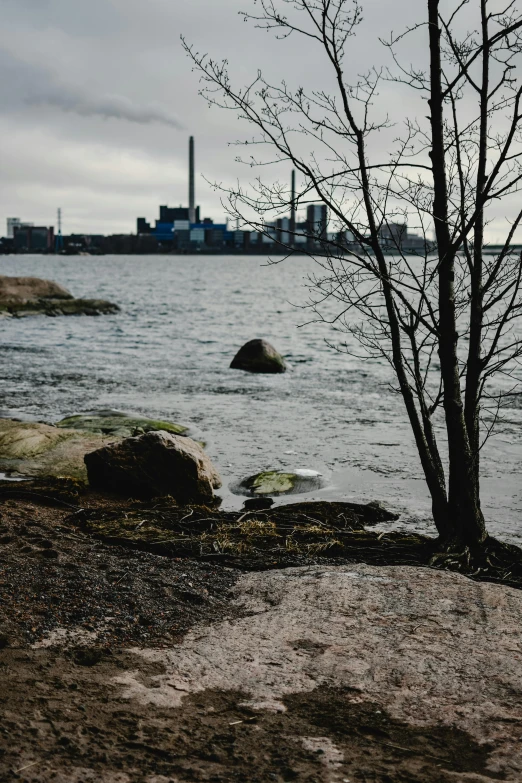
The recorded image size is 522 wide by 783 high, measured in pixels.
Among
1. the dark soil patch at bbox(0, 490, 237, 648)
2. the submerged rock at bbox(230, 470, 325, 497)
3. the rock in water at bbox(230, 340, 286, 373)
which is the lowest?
the submerged rock at bbox(230, 470, 325, 497)

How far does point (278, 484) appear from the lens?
843cm

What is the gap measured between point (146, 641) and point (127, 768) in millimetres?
1169

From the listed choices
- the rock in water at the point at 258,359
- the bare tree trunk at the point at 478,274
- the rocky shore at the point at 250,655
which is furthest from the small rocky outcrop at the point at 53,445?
the rock in water at the point at 258,359

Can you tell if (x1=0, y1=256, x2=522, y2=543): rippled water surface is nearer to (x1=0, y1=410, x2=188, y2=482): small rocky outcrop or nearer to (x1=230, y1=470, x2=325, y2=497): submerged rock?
(x1=230, y1=470, x2=325, y2=497): submerged rock

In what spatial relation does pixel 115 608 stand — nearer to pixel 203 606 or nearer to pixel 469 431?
pixel 203 606

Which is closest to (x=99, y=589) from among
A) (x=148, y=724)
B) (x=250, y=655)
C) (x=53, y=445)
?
(x=250, y=655)

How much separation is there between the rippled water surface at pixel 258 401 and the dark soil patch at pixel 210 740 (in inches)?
138

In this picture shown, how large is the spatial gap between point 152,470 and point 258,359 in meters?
10.7

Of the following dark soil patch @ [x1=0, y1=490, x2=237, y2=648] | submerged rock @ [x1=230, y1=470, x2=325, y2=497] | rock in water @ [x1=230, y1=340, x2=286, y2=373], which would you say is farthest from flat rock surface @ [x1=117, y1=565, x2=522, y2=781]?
rock in water @ [x1=230, y1=340, x2=286, y2=373]

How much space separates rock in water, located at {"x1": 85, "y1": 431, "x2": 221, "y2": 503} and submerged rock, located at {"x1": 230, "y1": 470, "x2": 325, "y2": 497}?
0.52 metres

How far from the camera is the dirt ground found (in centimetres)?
286

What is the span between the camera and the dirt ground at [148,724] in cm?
286

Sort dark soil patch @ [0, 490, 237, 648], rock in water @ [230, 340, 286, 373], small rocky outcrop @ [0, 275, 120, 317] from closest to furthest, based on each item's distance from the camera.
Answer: dark soil patch @ [0, 490, 237, 648]
rock in water @ [230, 340, 286, 373]
small rocky outcrop @ [0, 275, 120, 317]

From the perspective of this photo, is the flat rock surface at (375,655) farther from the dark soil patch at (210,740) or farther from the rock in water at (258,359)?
the rock in water at (258,359)
